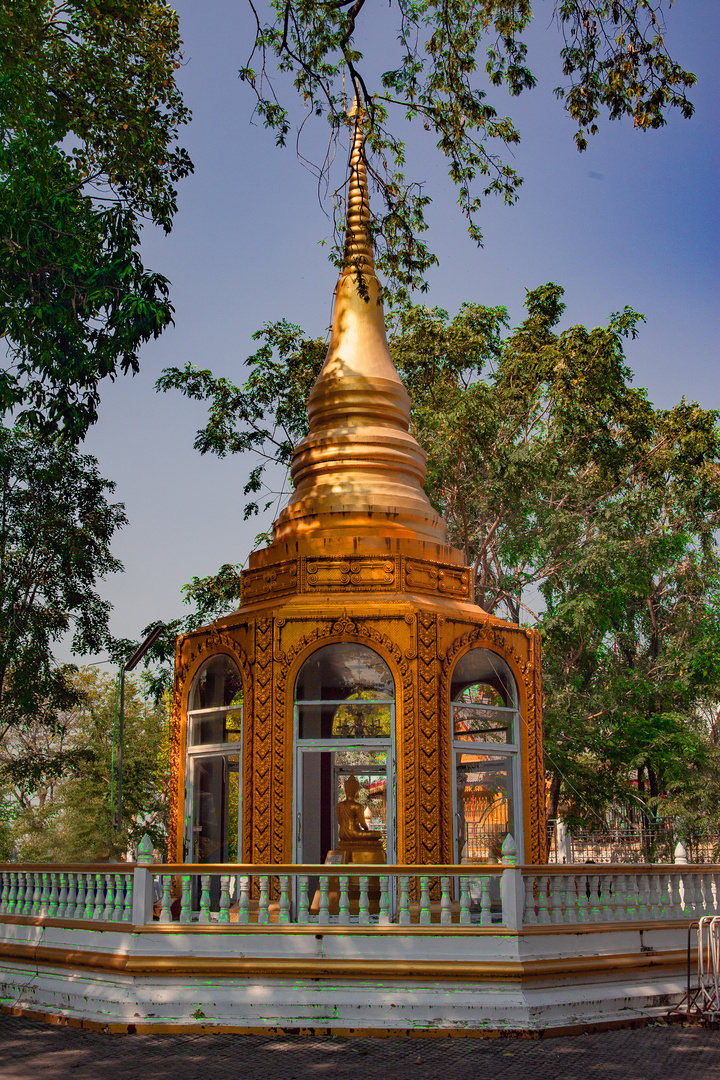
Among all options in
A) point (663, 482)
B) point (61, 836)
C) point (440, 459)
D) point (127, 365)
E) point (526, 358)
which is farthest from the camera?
point (61, 836)

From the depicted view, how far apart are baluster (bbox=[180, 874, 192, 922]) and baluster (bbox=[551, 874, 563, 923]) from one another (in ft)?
10.7

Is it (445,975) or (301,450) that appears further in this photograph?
(301,450)

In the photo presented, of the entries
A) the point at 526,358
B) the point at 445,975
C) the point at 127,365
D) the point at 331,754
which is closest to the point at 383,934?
the point at 445,975

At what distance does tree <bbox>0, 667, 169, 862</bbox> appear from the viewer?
34.5 metres

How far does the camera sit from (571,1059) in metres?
7.61

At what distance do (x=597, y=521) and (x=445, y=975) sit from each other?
60.6 ft

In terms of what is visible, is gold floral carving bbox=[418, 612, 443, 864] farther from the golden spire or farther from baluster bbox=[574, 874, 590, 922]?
the golden spire

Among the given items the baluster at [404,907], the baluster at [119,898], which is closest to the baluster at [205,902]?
the baluster at [119,898]

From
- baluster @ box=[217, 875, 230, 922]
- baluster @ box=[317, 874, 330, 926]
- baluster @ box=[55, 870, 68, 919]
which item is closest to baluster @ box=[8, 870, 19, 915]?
baluster @ box=[55, 870, 68, 919]

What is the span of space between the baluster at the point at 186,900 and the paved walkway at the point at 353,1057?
1009 millimetres

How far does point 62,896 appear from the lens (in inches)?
403

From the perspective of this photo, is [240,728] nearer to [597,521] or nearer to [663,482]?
[597,521]

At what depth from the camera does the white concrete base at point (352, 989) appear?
8.42 metres

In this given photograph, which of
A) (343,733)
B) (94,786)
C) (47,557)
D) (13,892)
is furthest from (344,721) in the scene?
(94,786)
